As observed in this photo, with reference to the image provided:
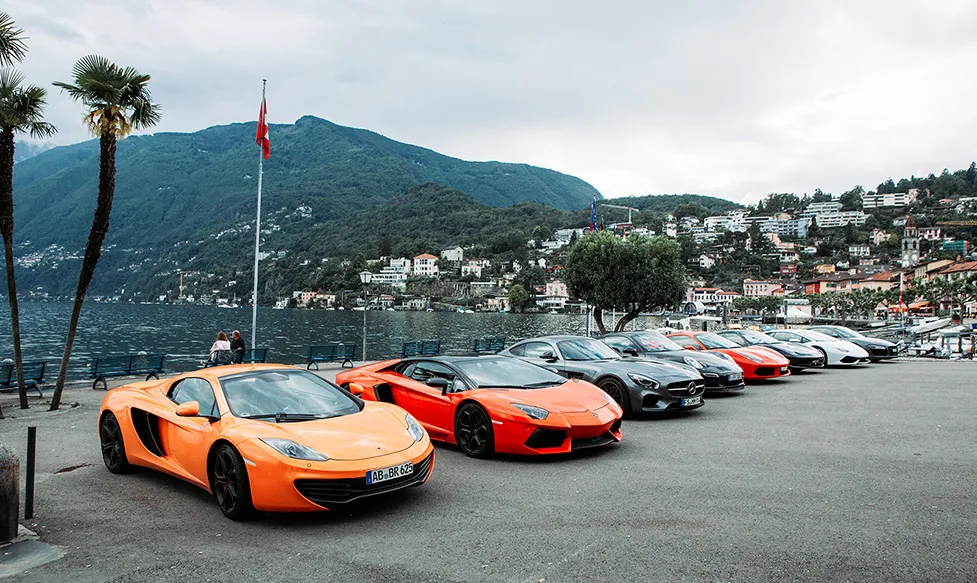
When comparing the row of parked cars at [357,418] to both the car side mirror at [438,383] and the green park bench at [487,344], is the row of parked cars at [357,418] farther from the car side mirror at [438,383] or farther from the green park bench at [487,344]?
the green park bench at [487,344]

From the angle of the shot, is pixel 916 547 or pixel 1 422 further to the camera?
pixel 1 422

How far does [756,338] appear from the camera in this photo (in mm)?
18578

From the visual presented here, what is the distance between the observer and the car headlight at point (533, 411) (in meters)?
7.58

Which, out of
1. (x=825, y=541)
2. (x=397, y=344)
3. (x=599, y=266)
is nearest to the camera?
(x=825, y=541)

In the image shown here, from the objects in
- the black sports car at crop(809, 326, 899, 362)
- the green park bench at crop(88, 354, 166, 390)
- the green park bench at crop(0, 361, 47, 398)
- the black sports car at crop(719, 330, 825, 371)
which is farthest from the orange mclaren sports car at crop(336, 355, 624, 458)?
the black sports car at crop(809, 326, 899, 362)

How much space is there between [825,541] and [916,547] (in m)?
0.58

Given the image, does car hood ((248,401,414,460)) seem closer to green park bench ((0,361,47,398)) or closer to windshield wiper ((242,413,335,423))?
windshield wiper ((242,413,335,423))

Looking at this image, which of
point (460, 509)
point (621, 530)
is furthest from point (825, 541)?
point (460, 509)

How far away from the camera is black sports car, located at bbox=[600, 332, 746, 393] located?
13305 mm

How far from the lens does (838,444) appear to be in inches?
328

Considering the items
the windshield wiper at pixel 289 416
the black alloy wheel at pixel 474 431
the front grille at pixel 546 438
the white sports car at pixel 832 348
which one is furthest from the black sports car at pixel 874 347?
the windshield wiper at pixel 289 416

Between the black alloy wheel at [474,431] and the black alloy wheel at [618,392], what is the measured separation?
3.18 meters

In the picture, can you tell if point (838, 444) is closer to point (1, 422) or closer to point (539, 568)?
point (539, 568)

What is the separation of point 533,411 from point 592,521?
2.44 metres
